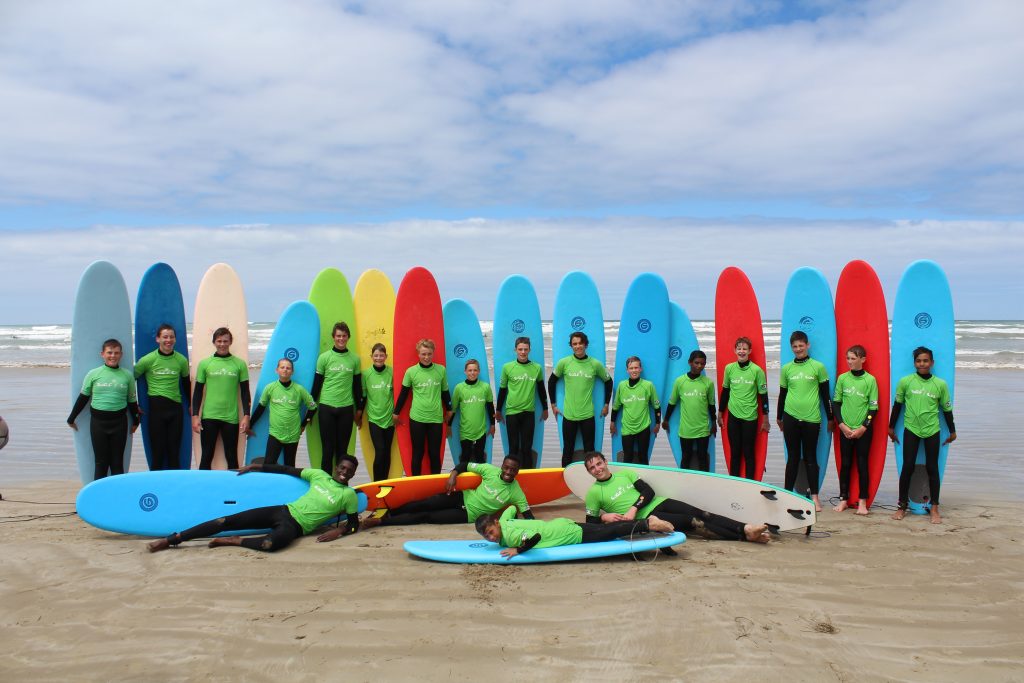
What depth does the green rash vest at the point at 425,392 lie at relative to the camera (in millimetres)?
5566

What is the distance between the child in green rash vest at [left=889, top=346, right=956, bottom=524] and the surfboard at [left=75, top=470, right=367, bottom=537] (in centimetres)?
381

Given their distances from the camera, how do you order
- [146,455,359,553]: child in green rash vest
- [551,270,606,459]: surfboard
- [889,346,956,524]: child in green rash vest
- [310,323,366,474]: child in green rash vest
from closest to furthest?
[146,455,359,553]: child in green rash vest → [889,346,956,524]: child in green rash vest → [310,323,366,474]: child in green rash vest → [551,270,606,459]: surfboard

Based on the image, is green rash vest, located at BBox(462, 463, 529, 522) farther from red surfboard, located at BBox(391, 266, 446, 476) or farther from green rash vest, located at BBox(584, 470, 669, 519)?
red surfboard, located at BBox(391, 266, 446, 476)

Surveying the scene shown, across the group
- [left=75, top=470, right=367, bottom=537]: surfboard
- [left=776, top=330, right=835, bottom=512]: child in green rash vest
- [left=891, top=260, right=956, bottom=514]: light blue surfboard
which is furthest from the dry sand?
→ [left=891, top=260, right=956, bottom=514]: light blue surfboard

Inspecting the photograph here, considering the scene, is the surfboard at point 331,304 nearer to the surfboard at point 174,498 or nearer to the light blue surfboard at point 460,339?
the light blue surfboard at point 460,339

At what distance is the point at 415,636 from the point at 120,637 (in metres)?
1.24

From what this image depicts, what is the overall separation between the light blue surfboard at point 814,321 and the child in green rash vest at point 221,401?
4135 millimetres

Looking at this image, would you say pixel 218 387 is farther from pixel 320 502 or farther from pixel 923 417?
pixel 923 417

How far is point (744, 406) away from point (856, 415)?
30.1 inches

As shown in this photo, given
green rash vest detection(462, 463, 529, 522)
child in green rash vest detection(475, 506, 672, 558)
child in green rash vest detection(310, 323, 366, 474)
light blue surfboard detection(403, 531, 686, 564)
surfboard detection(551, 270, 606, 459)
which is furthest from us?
surfboard detection(551, 270, 606, 459)

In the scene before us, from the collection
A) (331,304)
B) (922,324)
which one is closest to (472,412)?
(331,304)

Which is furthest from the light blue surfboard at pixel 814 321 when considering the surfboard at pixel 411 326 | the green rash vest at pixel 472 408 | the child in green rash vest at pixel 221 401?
the child in green rash vest at pixel 221 401

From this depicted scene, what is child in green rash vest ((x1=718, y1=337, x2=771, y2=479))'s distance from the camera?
5.46 m

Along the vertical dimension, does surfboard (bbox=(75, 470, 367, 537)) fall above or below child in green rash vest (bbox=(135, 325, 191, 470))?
below
